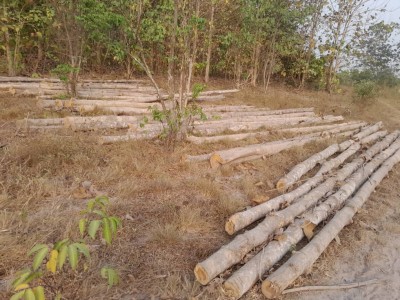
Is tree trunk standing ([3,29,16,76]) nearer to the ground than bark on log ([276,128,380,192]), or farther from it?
farther from it

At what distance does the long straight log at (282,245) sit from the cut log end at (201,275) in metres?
Result: 0.16

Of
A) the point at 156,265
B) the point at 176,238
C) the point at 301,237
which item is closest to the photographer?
the point at 156,265

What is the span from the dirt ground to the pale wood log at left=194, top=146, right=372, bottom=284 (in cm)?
14

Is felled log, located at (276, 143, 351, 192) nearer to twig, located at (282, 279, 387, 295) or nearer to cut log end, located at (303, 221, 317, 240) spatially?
cut log end, located at (303, 221, 317, 240)

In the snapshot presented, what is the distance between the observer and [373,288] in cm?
279

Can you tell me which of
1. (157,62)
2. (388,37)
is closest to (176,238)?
(157,62)

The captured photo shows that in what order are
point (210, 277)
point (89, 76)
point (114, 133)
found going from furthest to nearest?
point (89, 76)
point (114, 133)
point (210, 277)

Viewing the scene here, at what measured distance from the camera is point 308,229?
3338 mm

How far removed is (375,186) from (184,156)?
9.81 feet

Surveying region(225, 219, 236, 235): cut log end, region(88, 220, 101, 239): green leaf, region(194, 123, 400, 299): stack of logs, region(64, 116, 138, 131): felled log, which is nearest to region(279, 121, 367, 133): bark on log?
region(194, 123, 400, 299): stack of logs

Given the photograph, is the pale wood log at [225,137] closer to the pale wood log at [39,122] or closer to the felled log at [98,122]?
the felled log at [98,122]

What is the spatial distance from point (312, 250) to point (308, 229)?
1.39 ft

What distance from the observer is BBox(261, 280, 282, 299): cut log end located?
2.46 meters

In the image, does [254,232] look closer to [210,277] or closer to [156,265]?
[210,277]
